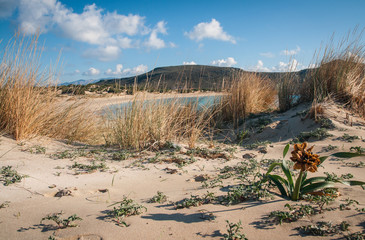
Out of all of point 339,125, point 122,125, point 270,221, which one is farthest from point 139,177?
point 339,125

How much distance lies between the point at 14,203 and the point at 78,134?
2.79 metres

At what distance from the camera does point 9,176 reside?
2365 mm

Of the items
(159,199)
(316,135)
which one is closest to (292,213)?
(159,199)

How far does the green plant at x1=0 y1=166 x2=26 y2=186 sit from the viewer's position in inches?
88.2

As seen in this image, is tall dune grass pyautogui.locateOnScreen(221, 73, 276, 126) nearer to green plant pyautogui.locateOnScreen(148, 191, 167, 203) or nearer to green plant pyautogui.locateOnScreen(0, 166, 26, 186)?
green plant pyautogui.locateOnScreen(148, 191, 167, 203)

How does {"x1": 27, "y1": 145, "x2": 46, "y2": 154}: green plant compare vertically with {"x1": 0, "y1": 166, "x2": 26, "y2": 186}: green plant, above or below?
above

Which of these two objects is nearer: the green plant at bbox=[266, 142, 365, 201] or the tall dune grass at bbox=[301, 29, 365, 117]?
the green plant at bbox=[266, 142, 365, 201]

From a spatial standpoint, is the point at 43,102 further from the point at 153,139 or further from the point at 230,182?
the point at 230,182

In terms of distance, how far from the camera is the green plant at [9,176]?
2241mm

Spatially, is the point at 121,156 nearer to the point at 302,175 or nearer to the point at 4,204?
the point at 4,204

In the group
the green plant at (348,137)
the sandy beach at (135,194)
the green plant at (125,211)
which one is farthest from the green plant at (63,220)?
the green plant at (348,137)

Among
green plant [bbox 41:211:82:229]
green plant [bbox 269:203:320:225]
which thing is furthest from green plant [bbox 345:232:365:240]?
green plant [bbox 41:211:82:229]

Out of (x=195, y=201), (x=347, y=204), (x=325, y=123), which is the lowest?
(x=195, y=201)

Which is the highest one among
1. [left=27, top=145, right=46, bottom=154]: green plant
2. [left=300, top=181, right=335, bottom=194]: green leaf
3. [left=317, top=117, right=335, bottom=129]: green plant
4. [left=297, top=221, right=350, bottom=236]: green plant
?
[left=317, top=117, right=335, bottom=129]: green plant
